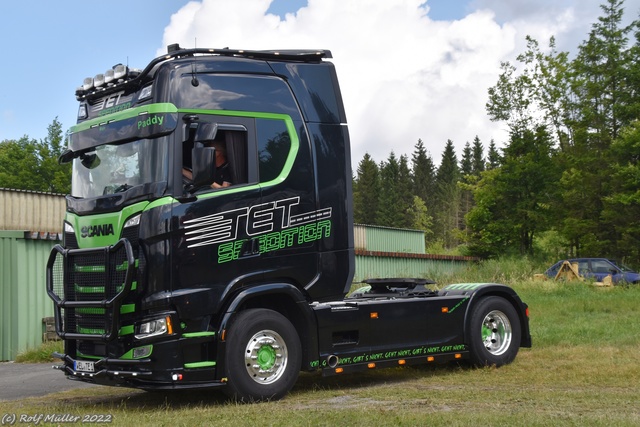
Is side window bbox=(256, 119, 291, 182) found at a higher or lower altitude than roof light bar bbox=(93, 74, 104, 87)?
lower

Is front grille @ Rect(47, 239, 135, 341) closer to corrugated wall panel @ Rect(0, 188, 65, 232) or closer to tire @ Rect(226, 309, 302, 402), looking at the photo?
tire @ Rect(226, 309, 302, 402)

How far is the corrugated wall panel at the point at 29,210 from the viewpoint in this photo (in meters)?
31.4

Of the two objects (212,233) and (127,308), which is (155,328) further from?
(212,233)

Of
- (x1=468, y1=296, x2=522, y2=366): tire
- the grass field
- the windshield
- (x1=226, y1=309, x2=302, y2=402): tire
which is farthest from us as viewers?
(x1=468, y1=296, x2=522, y2=366): tire

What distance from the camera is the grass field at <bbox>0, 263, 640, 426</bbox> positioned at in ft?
24.1

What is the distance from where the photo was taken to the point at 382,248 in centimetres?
4591

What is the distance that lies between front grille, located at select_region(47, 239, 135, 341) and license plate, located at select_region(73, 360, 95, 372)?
0.95ft

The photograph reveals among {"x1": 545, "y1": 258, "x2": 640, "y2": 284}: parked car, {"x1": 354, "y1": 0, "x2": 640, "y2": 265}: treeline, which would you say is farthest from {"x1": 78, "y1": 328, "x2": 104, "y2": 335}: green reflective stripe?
{"x1": 354, "y1": 0, "x2": 640, "y2": 265}: treeline

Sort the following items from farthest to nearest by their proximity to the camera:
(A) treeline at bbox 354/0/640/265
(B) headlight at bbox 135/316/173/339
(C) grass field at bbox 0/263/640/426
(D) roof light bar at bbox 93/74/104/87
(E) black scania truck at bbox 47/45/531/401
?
(A) treeline at bbox 354/0/640/265
(D) roof light bar at bbox 93/74/104/87
(E) black scania truck at bbox 47/45/531/401
(B) headlight at bbox 135/316/173/339
(C) grass field at bbox 0/263/640/426

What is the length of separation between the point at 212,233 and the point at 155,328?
1.16 m

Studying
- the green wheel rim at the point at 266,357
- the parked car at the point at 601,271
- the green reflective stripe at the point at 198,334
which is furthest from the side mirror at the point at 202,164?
the parked car at the point at 601,271

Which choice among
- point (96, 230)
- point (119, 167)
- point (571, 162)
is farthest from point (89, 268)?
point (571, 162)

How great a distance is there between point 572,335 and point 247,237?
852cm

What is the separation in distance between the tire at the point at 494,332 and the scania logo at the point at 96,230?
5351mm
